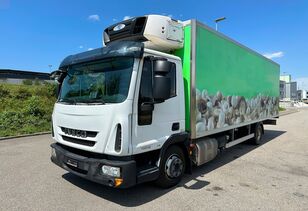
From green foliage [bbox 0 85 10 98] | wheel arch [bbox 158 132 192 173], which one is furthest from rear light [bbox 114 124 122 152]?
green foliage [bbox 0 85 10 98]

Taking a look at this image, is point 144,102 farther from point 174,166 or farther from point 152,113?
point 174,166

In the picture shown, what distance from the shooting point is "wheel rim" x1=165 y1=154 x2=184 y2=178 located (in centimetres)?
439

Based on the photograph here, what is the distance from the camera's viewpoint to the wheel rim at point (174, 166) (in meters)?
4.39

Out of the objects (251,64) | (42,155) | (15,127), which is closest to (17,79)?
(15,127)

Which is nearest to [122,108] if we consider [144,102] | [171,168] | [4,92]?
[144,102]

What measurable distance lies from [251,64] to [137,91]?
519 centimetres

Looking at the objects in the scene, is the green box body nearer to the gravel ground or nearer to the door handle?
the door handle

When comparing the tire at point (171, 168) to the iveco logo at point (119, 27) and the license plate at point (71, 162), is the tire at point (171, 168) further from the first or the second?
the iveco logo at point (119, 27)

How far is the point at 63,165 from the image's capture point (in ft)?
14.1

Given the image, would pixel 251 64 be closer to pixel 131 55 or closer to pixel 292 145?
pixel 292 145

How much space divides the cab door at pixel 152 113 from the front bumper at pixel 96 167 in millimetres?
306

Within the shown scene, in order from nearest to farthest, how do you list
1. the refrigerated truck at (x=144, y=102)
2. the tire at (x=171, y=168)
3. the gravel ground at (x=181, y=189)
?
1. the refrigerated truck at (x=144, y=102)
2. the gravel ground at (x=181, y=189)
3. the tire at (x=171, y=168)

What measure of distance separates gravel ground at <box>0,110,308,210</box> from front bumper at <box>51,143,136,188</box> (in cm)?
52

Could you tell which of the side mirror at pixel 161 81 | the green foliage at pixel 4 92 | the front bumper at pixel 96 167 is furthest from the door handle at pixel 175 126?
the green foliage at pixel 4 92
